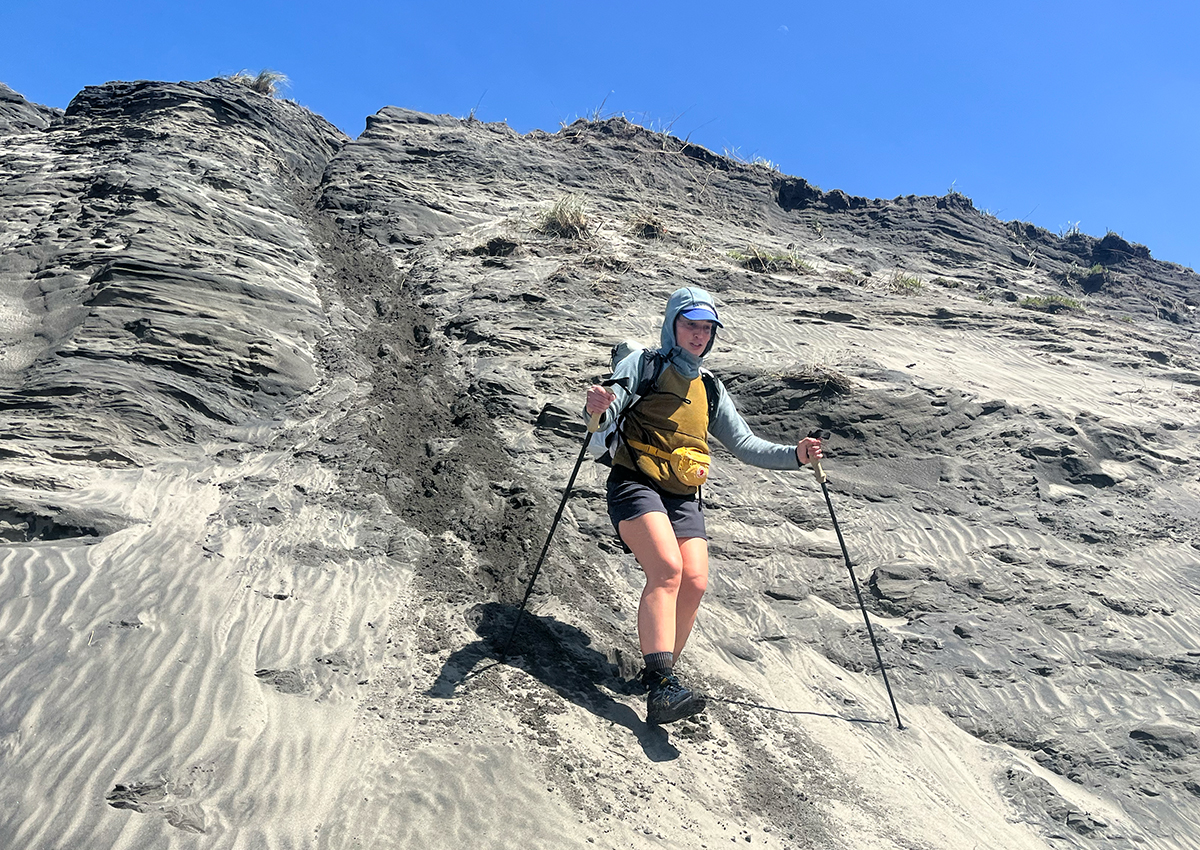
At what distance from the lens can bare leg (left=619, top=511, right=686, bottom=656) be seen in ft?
11.4

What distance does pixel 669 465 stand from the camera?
383cm

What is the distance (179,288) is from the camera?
7.66 meters

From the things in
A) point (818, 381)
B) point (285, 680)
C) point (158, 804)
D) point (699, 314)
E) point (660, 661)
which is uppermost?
point (818, 381)

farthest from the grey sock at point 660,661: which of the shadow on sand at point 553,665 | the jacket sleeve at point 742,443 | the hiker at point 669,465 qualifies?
the jacket sleeve at point 742,443

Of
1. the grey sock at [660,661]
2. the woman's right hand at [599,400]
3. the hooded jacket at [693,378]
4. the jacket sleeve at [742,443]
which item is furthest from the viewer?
the jacket sleeve at [742,443]

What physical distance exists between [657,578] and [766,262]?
31.4 feet

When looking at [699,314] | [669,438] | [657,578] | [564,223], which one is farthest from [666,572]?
[564,223]

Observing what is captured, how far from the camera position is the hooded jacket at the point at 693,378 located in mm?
3871

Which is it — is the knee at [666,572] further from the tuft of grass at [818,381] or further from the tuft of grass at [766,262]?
the tuft of grass at [766,262]

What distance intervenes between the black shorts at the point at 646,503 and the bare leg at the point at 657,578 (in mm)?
71

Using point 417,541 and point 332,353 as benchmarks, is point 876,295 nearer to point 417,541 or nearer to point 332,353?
point 332,353

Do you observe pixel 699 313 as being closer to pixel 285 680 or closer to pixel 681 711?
pixel 681 711

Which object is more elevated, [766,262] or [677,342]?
[766,262]

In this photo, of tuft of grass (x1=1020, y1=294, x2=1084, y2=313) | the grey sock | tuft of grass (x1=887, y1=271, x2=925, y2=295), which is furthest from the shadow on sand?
tuft of grass (x1=1020, y1=294, x2=1084, y2=313)
